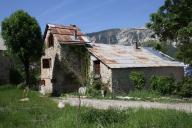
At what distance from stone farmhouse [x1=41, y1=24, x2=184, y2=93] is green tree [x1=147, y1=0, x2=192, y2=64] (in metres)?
3.76

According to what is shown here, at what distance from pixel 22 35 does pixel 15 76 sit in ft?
31.3

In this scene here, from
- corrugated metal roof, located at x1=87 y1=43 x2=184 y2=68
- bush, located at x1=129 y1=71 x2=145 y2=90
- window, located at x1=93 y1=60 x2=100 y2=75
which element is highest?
corrugated metal roof, located at x1=87 y1=43 x2=184 y2=68

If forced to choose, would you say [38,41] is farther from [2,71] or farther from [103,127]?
[103,127]

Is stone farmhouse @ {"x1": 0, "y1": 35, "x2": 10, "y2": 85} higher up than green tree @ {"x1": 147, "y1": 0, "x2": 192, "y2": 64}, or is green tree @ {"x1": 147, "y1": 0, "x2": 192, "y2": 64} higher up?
green tree @ {"x1": 147, "y1": 0, "x2": 192, "y2": 64}

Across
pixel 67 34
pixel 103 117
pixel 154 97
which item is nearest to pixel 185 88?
pixel 154 97

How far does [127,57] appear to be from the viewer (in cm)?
3634

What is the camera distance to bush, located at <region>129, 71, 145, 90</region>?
3288cm

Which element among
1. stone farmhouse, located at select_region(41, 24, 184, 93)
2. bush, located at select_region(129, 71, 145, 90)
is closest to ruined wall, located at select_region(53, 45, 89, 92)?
stone farmhouse, located at select_region(41, 24, 184, 93)

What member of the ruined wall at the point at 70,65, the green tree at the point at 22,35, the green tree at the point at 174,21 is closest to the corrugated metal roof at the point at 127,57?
the ruined wall at the point at 70,65

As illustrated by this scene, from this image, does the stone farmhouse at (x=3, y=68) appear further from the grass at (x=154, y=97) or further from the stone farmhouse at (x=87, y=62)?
the grass at (x=154, y=97)

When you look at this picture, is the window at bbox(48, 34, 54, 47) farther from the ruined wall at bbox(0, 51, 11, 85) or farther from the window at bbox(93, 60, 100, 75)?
the ruined wall at bbox(0, 51, 11, 85)

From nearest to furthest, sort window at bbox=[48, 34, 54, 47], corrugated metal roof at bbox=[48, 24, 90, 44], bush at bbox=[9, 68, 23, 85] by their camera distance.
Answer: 1. corrugated metal roof at bbox=[48, 24, 90, 44]
2. window at bbox=[48, 34, 54, 47]
3. bush at bbox=[9, 68, 23, 85]

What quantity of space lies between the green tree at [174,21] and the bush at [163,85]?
12.6ft

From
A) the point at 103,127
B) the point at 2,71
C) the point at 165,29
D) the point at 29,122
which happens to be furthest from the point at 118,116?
the point at 2,71
